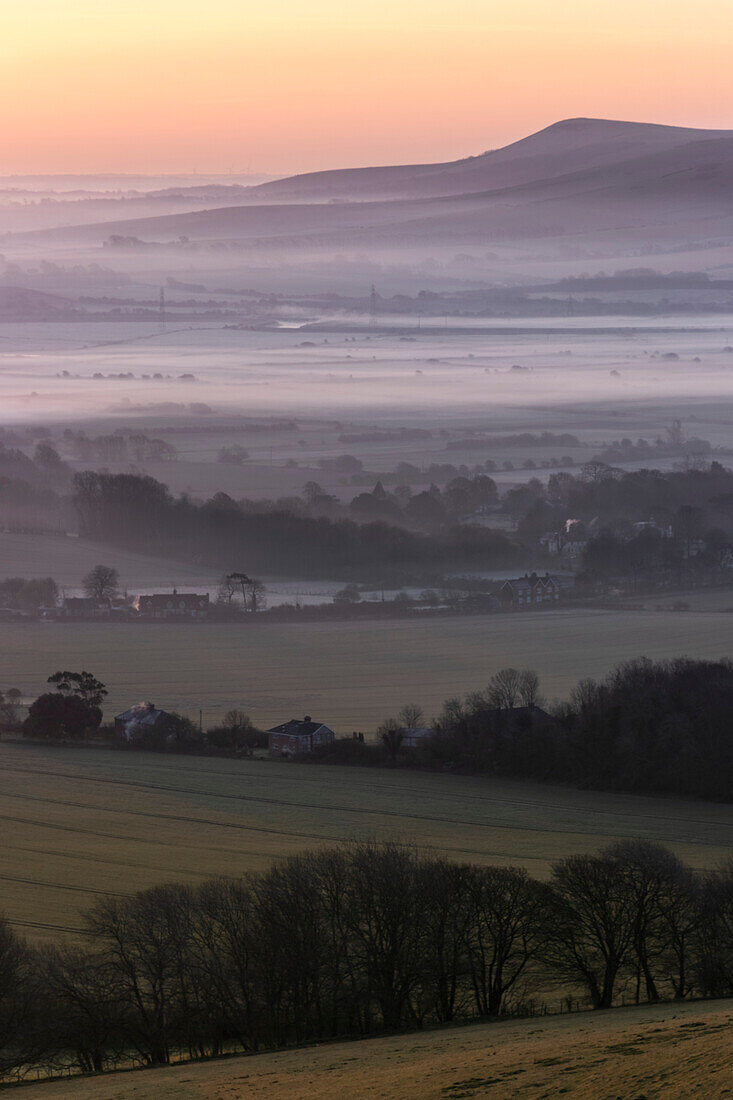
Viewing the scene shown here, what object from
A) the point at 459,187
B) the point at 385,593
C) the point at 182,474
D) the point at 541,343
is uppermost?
the point at 459,187

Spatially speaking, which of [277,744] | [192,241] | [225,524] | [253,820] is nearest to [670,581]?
[225,524]

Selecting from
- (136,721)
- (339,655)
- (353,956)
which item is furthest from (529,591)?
(353,956)

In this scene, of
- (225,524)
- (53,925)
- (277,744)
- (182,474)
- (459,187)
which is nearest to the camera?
(53,925)

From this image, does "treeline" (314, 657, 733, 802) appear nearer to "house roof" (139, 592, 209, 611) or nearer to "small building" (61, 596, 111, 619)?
"house roof" (139, 592, 209, 611)

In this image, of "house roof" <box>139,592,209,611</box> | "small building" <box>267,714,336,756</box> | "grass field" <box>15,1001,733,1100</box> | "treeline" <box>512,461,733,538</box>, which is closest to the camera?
"grass field" <box>15,1001,733,1100</box>

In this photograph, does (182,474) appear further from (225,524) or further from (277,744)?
(277,744)

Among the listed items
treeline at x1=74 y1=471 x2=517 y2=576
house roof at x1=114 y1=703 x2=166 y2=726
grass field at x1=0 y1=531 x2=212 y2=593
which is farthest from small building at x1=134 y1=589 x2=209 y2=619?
house roof at x1=114 y1=703 x2=166 y2=726
